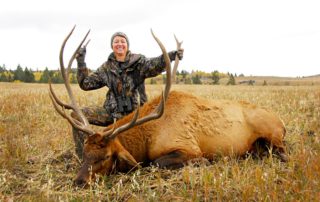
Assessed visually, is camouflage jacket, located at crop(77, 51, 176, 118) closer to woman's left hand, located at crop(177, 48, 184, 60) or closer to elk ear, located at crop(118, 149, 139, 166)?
woman's left hand, located at crop(177, 48, 184, 60)

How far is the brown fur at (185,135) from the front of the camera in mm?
4898

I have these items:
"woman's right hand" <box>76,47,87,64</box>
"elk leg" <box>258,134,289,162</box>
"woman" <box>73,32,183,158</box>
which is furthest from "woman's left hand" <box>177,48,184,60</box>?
"elk leg" <box>258,134,289,162</box>

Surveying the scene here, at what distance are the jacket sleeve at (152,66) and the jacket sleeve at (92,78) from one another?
2.28 ft

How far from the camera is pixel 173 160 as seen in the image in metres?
5.05

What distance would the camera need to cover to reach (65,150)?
6262 millimetres

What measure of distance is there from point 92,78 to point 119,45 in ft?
2.44

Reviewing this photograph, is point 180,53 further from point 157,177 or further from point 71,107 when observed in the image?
point 157,177

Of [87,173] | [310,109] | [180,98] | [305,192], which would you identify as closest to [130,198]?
[87,173]

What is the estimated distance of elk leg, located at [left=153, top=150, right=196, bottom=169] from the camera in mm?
5010

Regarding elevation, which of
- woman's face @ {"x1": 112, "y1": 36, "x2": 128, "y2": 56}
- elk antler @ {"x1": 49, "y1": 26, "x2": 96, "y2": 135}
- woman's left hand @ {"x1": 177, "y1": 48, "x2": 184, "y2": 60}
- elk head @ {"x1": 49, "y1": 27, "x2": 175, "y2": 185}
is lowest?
elk head @ {"x1": 49, "y1": 27, "x2": 175, "y2": 185}

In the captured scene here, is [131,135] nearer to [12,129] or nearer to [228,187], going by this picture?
[228,187]

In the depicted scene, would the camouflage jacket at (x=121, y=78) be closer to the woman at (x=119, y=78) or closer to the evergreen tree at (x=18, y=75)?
the woman at (x=119, y=78)

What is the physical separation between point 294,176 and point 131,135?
221cm

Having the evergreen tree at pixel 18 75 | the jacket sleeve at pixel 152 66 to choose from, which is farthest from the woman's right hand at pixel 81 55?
the evergreen tree at pixel 18 75
